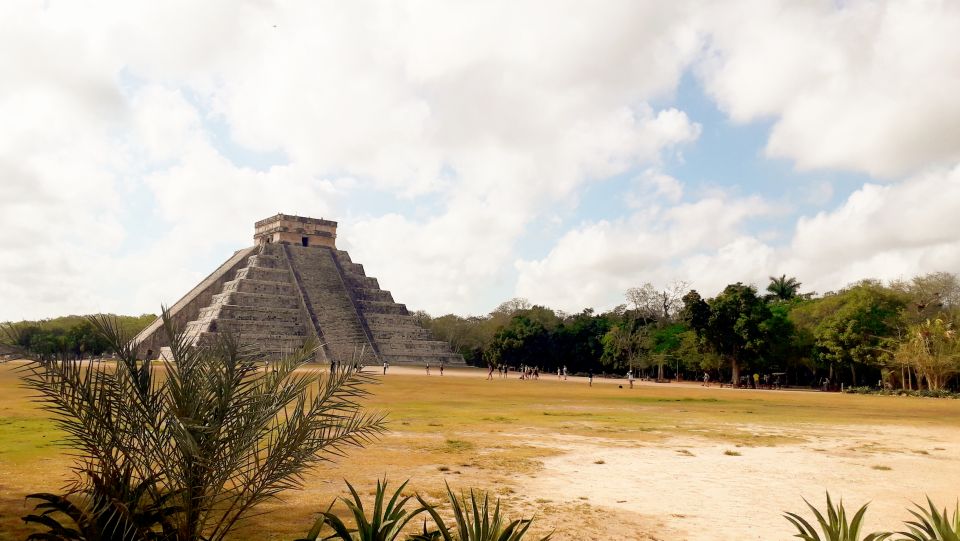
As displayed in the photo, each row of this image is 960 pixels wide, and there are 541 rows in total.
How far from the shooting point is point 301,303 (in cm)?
5622

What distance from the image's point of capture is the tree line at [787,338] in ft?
126

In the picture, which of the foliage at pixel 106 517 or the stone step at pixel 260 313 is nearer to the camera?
the foliage at pixel 106 517

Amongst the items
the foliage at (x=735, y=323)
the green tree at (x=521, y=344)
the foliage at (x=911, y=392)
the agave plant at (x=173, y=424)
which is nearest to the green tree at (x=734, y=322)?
the foliage at (x=735, y=323)

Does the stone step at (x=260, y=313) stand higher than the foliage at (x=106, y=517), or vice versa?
the stone step at (x=260, y=313)

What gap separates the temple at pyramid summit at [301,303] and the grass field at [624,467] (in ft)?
106

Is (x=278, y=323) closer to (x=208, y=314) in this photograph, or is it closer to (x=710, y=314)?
(x=208, y=314)

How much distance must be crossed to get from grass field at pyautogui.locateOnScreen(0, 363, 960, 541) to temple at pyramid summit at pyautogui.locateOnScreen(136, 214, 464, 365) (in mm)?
32440

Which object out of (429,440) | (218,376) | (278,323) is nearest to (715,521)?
(218,376)

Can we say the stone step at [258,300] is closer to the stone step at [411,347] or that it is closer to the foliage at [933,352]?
the stone step at [411,347]

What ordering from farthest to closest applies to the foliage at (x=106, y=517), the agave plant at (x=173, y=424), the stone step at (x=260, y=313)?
the stone step at (x=260, y=313) < the agave plant at (x=173, y=424) < the foliage at (x=106, y=517)

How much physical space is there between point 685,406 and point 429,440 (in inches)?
548

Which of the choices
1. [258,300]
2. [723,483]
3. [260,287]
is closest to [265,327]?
[258,300]

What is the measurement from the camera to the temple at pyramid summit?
50.8 meters

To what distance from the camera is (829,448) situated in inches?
519
